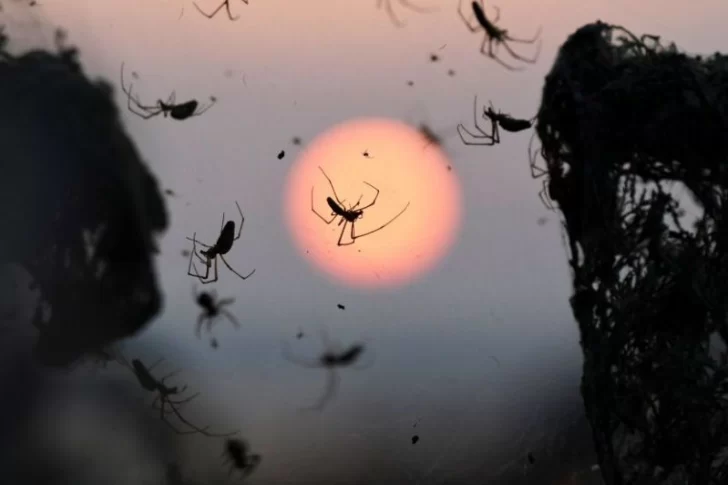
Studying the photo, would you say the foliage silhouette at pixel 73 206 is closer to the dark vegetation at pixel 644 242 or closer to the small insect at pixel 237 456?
the small insect at pixel 237 456

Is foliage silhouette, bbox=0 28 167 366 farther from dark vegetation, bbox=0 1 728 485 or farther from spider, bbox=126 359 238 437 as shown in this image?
dark vegetation, bbox=0 1 728 485

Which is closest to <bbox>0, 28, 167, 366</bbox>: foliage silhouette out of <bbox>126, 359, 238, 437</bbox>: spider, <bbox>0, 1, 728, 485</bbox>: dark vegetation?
<bbox>126, 359, 238, 437</bbox>: spider

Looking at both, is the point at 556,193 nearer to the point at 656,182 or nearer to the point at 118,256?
the point at 656,182

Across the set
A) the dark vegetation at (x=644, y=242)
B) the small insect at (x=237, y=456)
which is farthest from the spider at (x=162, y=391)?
the dark vegetation at (x=644, y=242)

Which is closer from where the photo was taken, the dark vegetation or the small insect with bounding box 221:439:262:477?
the dark vegetation

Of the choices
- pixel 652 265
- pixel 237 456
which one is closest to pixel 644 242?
pixel 652 265
